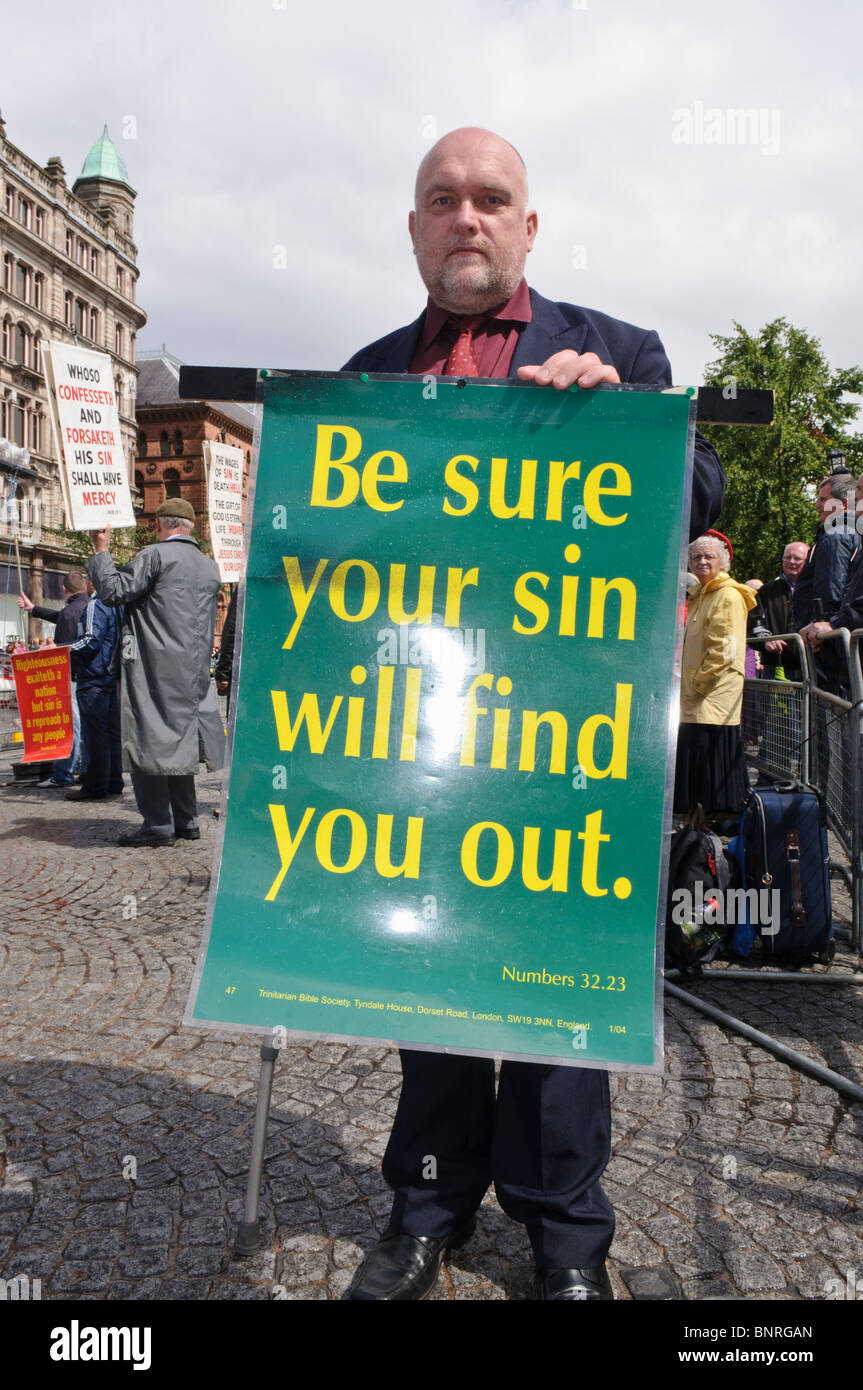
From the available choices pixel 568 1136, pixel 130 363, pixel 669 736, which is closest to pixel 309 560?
pixel 669 736

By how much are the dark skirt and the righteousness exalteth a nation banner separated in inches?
152

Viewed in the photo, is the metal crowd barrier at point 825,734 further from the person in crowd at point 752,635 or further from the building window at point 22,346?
the building window at point 22,346

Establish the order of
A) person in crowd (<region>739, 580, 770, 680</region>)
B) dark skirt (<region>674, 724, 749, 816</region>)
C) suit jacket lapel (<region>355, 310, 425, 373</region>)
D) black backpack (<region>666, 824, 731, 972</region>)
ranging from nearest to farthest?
suit jacket lapel (<region>355, 310, 425, 373</region>)
black backpack (<region>666, 824, 731, 972</region>)
dark skirt (<region>674, 724, 749, 816</region>)
person in crowd (<region>739, 580, 770, 680</region>)

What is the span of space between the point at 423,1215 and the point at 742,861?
3.16 metres

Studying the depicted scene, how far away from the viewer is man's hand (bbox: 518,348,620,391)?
6.32 feet

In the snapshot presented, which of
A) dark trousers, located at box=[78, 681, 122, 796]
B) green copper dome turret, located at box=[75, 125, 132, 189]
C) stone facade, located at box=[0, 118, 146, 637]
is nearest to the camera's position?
dark trousers, located at box=[78, 681, 122, 796]

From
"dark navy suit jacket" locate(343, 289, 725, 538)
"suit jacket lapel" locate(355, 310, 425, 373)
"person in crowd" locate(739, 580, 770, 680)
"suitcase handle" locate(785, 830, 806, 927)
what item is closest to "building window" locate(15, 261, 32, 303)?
"person in crowd" locate(739, 580, 770, 680)

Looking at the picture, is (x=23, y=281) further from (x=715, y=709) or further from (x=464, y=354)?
(x=464, y=354)

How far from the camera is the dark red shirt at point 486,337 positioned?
7.39 ft

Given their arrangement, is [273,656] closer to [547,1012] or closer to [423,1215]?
[547,1012]

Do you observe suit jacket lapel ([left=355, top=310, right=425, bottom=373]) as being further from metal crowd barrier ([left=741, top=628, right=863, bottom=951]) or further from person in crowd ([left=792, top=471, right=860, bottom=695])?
person in crowd ([left=792, top=471, right=860, bottom=695])

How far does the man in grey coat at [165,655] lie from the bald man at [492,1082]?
4714mm

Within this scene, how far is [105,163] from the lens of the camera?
62.2m

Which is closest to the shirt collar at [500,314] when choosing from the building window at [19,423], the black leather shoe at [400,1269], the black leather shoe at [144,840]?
the black leather shoe at [400,1269]
